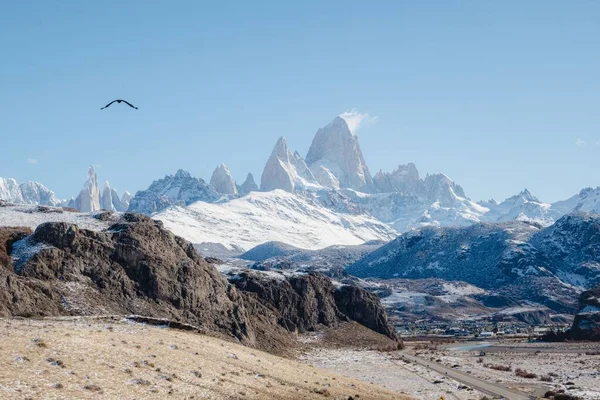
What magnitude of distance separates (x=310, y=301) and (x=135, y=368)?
9465 centimetres

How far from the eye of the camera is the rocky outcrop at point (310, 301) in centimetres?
13100

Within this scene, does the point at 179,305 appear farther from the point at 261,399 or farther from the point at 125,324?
the point at 261,399

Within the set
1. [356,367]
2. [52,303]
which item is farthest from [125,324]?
[356,367]

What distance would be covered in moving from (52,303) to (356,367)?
144 feet

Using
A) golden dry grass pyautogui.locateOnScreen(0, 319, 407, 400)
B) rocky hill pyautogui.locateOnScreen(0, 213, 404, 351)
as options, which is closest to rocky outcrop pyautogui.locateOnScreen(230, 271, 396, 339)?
rocky hill pyautogui.locateOnScreen(0, 213, 404, 351)

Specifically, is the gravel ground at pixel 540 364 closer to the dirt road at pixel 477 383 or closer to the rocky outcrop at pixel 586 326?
the dirt road at pixel 477 383

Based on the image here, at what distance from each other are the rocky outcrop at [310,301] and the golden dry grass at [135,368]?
66.5 metres

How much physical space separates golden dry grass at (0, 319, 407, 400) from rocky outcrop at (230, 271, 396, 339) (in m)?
66.5

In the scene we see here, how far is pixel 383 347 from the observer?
13738cm

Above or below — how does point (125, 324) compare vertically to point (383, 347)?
above

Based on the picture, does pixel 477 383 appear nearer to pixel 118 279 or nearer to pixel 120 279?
pixel 120 279

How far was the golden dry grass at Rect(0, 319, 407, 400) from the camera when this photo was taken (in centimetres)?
3969

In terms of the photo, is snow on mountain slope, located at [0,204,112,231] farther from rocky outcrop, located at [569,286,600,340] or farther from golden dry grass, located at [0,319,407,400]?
rocky outcrop, located at [569,286,600,340]

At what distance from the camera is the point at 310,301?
13912 cm
